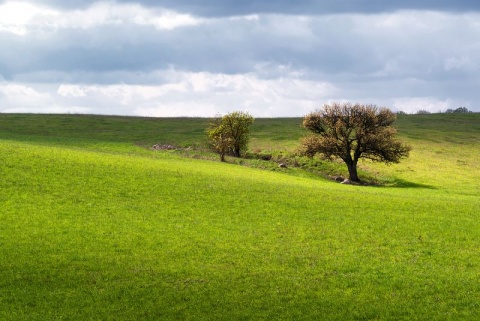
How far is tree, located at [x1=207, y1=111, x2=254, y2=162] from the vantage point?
75188 mm

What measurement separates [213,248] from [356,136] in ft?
148

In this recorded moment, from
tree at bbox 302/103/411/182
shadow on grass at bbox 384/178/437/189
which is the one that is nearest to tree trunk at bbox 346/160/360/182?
tree at bbox 302/103/411/182

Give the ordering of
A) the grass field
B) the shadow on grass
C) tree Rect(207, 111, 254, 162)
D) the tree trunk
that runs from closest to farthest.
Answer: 1. the grass field
2. the shadow on grass
3. the tree trunk
4. tree Rect(207, 111, 254, 162)

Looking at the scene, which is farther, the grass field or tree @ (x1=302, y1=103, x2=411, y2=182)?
tree @ (x1=302, y1=103, x2=411, y2=182)

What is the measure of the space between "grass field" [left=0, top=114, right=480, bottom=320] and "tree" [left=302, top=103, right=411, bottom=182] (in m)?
24.2

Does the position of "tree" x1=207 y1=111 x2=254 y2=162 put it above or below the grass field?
above

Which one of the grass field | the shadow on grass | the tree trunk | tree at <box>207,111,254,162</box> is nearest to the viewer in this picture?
the grass field

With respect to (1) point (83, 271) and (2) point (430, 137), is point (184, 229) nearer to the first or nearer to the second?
(1) point (83, 271)

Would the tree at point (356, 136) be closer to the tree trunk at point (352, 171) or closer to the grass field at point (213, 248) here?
the tree trunk at point (352, 171)

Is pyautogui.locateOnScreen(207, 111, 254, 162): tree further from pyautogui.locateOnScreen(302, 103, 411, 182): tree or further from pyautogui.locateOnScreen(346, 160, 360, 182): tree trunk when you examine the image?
pyautogui.locateOnScreen(346, 160, 360, 182): tree trunk

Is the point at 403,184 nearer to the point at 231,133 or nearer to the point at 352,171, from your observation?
the point at 352,171

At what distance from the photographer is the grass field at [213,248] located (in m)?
20.1

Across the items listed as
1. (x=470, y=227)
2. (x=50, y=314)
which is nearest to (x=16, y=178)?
(x=50, y=314)

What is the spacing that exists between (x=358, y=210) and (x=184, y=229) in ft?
43.9
